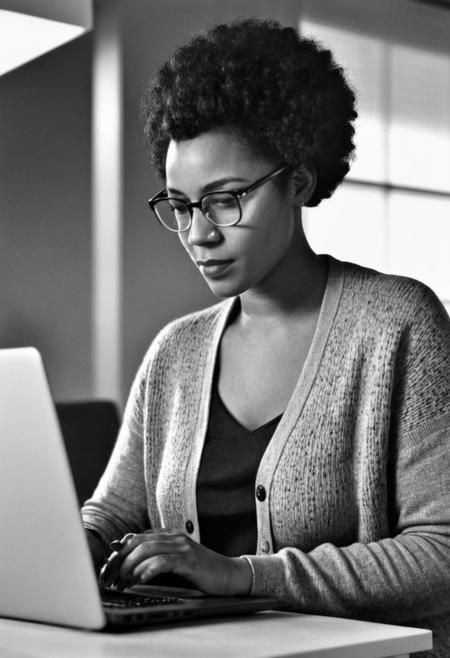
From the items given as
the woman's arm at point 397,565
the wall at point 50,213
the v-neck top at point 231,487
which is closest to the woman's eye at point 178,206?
the v-neck top at point 231,487

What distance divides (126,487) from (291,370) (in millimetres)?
354

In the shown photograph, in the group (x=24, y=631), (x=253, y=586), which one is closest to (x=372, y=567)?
(x=253, y=586)

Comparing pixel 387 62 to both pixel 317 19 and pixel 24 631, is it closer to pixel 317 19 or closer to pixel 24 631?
pixel 317 19

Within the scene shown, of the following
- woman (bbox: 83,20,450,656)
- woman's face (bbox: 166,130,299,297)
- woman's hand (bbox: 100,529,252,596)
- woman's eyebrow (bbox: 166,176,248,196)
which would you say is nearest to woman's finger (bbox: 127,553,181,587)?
woman's hand (bbox: 100,529,252,596)

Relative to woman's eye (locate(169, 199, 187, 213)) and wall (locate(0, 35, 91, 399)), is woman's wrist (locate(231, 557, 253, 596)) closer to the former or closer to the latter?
woman's eye (locate(169, 199, 187, 213))

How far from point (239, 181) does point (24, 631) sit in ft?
2.26

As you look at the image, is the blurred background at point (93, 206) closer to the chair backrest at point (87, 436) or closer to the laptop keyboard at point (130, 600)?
the chair backrest at point (87, 436)

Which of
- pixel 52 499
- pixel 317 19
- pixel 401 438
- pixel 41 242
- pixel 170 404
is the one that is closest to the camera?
pixel 52 499

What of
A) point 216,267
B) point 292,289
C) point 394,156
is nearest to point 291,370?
point 292,289

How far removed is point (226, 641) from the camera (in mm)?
1066

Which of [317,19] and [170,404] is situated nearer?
[170,404]

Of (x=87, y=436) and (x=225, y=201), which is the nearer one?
(x=225, y=201)

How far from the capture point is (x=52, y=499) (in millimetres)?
1077

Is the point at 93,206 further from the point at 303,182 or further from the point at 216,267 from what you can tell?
the point at 216,267
